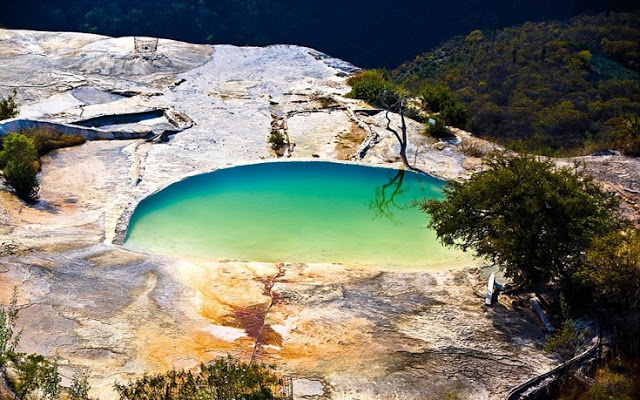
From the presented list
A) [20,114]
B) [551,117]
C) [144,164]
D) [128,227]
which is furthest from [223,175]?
[551,117]

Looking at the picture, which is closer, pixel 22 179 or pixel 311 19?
pixel 22 179

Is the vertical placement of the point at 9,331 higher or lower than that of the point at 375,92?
lower

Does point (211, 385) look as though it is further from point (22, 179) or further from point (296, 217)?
point (22, 179)

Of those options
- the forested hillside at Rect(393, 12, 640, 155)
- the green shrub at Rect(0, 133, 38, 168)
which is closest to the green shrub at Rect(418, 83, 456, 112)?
the forested hillside at Rect(393, 12, 640, 155)

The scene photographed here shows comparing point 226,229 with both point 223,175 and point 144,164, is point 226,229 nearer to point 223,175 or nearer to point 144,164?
point 223,175

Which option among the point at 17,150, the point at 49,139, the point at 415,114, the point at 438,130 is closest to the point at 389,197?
the point at 438,130

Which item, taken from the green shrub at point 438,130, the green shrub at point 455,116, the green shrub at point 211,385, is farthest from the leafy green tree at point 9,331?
the green shrub at point 455,116

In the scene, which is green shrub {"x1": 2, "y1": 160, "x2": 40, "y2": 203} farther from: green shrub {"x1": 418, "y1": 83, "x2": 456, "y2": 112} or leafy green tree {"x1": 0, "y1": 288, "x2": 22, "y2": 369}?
green shrub {"x1": 418, "y1": 83, "x2": 456, "y2": 112}
